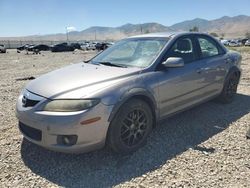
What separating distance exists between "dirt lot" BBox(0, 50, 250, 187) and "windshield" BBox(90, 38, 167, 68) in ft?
4.02

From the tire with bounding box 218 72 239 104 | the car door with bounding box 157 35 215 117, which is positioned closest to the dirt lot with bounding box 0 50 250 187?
the car door with bounding box 157 35 215 117

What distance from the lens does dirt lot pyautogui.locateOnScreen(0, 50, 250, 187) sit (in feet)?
11.0

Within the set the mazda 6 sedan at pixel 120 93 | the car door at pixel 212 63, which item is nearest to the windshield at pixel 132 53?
the mazda 6 sedan at pixel 120 93

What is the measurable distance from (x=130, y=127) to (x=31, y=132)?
4.31ft

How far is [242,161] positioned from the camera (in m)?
3.76

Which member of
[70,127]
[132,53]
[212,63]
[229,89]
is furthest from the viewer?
[229,89]

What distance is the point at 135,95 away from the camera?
12.8 feet

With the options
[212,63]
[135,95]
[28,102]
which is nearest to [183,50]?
[212,63]

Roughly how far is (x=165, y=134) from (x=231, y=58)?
2582 millimetres

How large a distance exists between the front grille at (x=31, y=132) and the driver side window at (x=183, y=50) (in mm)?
2298

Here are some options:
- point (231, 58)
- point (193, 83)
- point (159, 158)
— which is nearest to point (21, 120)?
point (159, 158)

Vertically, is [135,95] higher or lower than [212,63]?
lower

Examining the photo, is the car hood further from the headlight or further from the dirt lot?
the dirt lot

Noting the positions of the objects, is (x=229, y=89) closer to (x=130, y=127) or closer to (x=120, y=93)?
(x=130, y=127)
